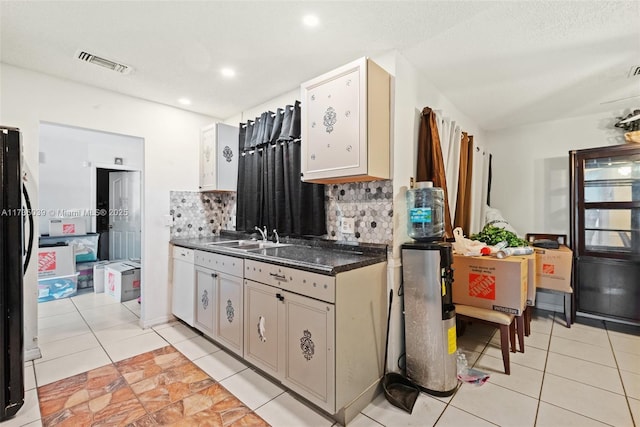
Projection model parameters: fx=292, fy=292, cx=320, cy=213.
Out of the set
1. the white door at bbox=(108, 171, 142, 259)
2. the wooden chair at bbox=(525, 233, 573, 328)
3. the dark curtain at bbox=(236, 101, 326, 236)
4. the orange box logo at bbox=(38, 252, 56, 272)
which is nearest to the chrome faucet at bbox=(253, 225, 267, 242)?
the dark curtain at bbox=(236, 101, 326, 236)

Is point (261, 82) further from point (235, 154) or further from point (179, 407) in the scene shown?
point (179, 407)

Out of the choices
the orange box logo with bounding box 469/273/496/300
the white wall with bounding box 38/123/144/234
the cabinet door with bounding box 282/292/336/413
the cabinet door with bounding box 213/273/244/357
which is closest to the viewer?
the cabinet door with bounding box 282/292/336/413

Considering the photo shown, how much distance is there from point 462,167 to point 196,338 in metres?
3.21

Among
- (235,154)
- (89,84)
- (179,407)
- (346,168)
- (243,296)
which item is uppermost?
(89,84)

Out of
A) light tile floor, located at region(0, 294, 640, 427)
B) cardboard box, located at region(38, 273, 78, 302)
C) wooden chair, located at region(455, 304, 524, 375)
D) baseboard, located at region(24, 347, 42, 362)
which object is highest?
wooden chair, located at region(455, 304, 524, 375)

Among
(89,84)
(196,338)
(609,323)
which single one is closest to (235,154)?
(89,84)

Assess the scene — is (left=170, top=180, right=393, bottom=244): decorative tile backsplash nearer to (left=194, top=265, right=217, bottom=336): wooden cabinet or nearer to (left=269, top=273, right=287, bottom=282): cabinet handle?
(left=269, top=273, right=287, bottom=282): cabinet handle

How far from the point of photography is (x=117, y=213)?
5.49 m

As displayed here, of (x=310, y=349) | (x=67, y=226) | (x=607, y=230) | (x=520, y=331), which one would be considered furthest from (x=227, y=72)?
(x=607, y=230)

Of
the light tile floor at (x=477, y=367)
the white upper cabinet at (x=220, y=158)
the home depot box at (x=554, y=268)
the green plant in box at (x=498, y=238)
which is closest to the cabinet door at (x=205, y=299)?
the light tile floor at (x=477, y=367)

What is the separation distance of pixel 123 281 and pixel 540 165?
5.74 metres

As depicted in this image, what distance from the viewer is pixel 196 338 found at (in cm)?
Answer: 287

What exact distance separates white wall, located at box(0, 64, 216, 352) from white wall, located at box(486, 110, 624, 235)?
3962mm

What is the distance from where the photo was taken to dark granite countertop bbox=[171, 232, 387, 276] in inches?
69.3
